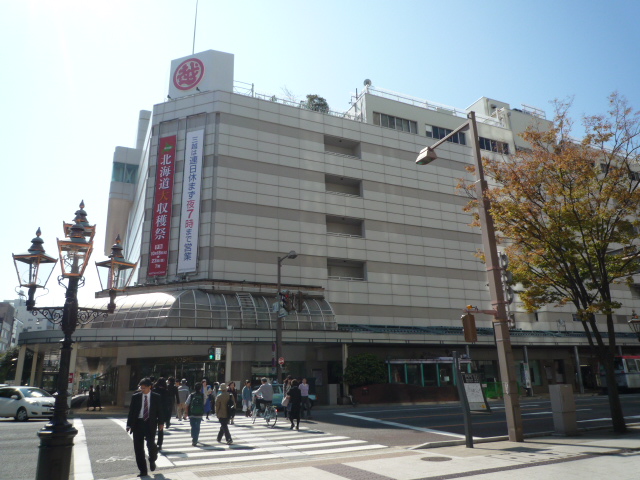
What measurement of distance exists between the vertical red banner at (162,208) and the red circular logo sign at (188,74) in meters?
5.69

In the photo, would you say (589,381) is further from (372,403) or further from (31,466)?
(31,466)

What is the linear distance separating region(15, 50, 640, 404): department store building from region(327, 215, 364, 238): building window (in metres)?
0.13

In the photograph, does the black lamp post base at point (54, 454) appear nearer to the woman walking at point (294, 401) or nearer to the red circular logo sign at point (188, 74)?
the woman walking at point (294, 401)

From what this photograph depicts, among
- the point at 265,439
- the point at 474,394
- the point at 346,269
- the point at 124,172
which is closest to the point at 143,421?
the point at 265,439

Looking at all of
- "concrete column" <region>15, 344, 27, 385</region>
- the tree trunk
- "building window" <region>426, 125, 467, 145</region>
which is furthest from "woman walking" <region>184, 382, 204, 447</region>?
"building window" <region>426, 125, 467, 145</region>

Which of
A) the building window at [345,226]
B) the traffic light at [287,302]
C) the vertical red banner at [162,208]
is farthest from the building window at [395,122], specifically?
the traffic light at [287,302]

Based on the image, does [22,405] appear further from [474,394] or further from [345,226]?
[345,226]

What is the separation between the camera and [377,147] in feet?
143

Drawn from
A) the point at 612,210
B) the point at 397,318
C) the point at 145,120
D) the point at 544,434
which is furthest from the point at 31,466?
the point at 145,120

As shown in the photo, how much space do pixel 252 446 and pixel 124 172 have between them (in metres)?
48.1

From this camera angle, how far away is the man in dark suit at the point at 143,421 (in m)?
9.21

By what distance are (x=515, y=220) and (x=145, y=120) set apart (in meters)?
53.3

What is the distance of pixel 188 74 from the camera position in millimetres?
40594

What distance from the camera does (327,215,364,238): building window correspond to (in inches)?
1592
